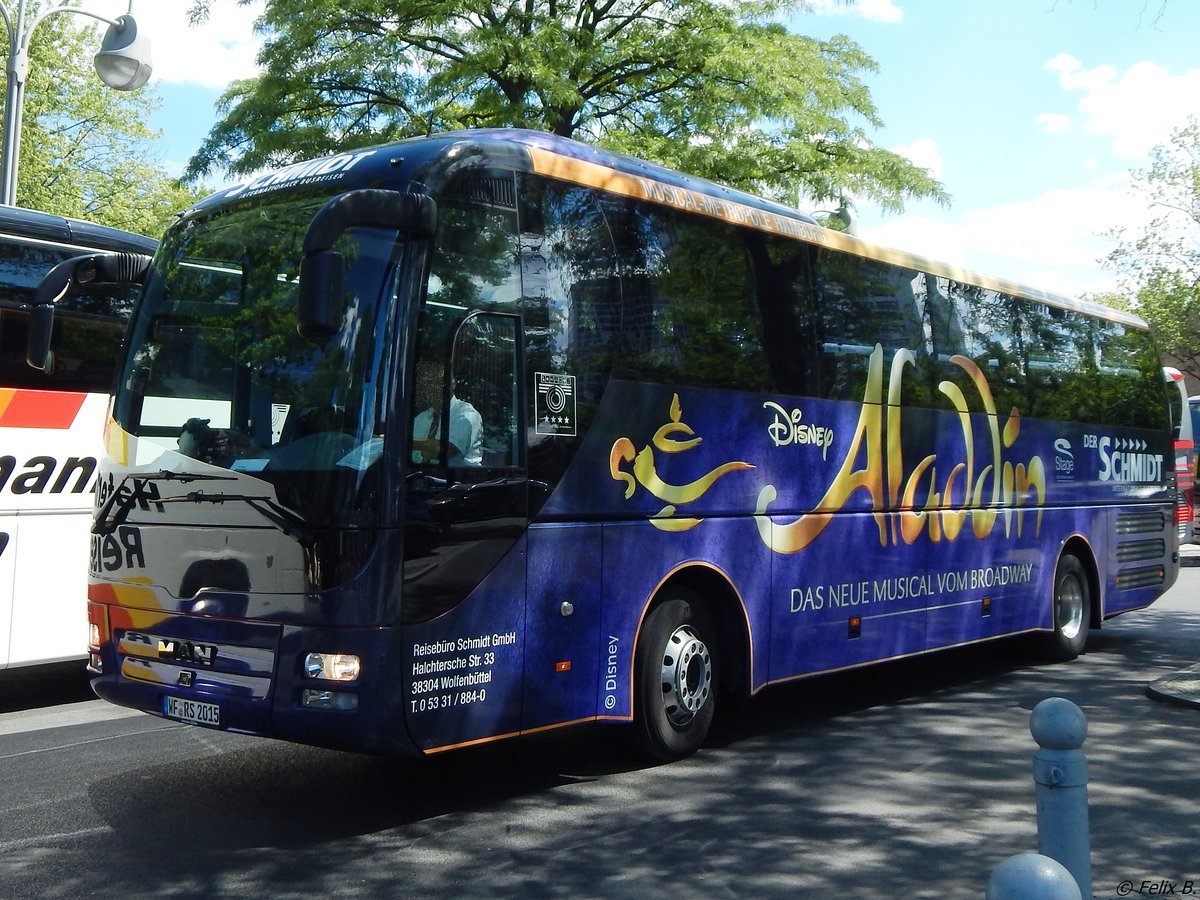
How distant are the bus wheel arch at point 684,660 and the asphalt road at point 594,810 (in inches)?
9.1

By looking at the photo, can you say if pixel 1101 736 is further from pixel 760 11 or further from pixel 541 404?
pixel 760 11

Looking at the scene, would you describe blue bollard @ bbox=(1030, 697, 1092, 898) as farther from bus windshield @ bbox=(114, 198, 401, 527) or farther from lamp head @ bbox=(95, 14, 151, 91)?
lamp head @ bbox=(95, 14, 151, 91)

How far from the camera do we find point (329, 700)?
582 cm

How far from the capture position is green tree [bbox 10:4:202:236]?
37281 millimetres

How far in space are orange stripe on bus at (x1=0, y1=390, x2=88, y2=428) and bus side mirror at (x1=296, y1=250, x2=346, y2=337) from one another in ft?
14.4

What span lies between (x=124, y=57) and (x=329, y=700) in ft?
41.9

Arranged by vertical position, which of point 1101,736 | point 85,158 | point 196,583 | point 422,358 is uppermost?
point 85,158

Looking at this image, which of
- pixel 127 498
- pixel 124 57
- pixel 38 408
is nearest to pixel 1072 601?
pixel 127 498

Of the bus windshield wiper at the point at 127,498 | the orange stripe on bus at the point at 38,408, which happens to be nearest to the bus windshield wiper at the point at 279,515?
the bus windshield wiper at the point at 127,498

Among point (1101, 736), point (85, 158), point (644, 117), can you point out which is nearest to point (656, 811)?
point (1101, 736)

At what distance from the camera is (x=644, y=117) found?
1925 cm

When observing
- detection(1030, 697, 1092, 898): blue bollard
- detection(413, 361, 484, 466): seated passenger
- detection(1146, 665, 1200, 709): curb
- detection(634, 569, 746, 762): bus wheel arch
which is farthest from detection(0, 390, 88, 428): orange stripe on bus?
detection(1146, 665, 1200, 709): curb

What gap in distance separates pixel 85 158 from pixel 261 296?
37.3 m

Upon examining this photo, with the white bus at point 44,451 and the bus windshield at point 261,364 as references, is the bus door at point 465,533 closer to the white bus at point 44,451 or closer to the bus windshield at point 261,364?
the bus windshield at point 261,364
